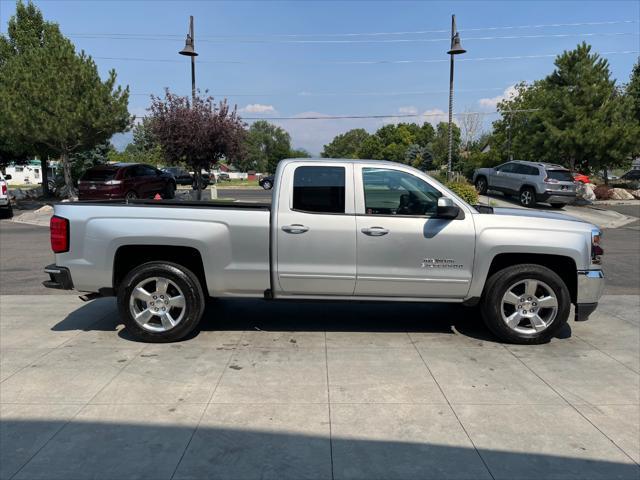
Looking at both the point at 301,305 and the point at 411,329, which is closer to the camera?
the point at 411,329

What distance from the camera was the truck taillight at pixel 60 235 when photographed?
502 centimetres

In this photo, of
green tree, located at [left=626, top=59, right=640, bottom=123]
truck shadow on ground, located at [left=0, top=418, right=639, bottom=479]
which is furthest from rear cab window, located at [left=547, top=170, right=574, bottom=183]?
truck shadow on ground, located at [left=0, top=418, right=639, bottom=479]

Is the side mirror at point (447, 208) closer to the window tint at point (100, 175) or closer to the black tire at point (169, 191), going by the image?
the window tint at point (100, 175)

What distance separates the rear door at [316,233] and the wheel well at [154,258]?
0.86 meters

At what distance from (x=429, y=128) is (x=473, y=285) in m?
119

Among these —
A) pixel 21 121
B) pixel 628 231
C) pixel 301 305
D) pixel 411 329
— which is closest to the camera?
pixel 411 329

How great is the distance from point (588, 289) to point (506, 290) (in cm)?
82

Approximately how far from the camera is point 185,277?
5.02 m

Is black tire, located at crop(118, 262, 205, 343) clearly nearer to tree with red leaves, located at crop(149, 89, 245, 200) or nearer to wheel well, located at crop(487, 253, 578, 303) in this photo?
wheel well, located at crop(487, 253, 578, 303)

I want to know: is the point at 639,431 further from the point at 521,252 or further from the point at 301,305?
the point at 301,305

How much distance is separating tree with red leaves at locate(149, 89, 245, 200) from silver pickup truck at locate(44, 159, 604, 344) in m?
16.1

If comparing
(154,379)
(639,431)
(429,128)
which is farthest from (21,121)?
(429,128)

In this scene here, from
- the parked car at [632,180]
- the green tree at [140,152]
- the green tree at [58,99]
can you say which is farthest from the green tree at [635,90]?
the green tree at [140,152]

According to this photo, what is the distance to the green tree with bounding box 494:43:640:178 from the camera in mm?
26406
